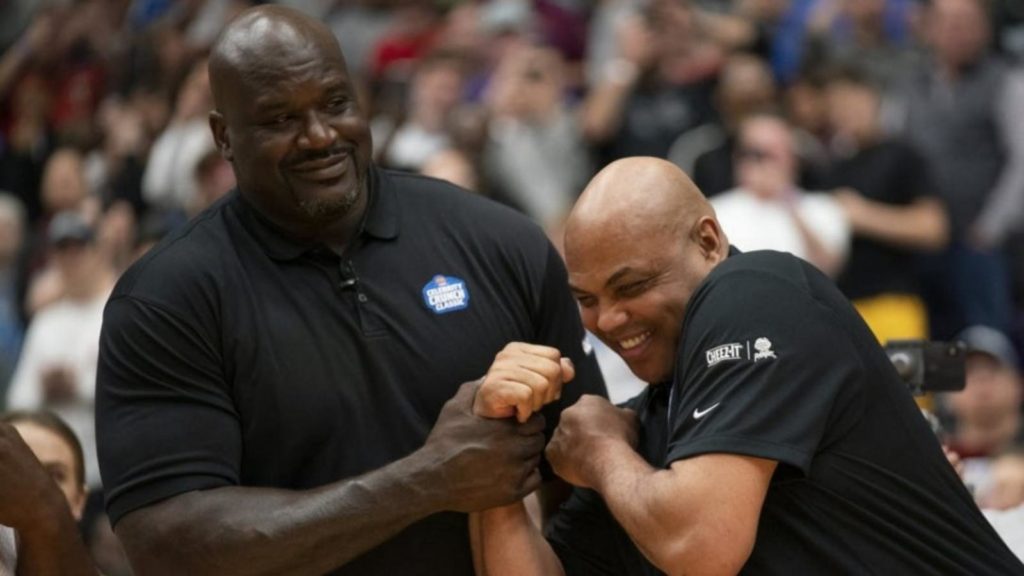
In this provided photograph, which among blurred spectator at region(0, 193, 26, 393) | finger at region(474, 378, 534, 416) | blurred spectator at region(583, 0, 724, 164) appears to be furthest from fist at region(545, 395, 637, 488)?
blurred spectator at region(0, 193, 26, 393)

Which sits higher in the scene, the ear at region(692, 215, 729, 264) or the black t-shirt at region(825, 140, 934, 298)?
the ear at region(692, 215, 729, 264)

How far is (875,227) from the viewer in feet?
31.5

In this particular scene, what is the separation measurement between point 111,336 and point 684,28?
763 centimetres

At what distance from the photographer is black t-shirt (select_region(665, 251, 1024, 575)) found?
377cm

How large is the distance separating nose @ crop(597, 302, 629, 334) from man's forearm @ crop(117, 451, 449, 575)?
508 millimetres

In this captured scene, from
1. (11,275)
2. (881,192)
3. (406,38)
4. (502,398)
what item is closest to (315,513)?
(502,398)

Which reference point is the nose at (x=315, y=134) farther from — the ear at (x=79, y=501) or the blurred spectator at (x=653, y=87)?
the blurred spectator at (x=653, y=87)

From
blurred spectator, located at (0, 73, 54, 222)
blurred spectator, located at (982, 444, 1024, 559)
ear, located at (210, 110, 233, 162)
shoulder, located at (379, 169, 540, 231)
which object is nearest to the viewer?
ear, located at (210, 110, 233, 162)

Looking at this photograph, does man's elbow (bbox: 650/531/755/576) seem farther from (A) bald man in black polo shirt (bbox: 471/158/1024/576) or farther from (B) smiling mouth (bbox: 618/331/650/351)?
(B) smiling mouth (bbox: 618/331/650/351)

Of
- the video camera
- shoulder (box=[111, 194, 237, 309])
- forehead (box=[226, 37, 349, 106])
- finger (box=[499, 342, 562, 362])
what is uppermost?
forehead (box=[226, 37, 349, 106])

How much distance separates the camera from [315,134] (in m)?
4.19

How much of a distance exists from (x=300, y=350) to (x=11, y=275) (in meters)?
7.59

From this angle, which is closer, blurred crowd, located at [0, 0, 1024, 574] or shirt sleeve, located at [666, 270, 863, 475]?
shirt sleeve, located at [666, 270, 863, 475]

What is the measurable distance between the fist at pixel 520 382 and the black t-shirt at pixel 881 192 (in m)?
5.63
